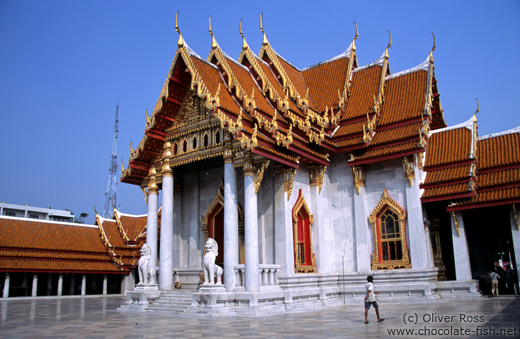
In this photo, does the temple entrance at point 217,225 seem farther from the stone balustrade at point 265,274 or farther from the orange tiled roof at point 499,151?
the orange tiled roof at point 499,151

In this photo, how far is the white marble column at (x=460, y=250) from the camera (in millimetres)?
15491

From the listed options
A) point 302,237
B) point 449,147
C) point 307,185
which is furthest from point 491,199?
point 302,237

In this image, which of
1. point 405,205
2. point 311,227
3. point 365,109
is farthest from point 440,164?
point 311,227

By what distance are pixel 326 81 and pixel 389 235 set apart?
25.2 feet

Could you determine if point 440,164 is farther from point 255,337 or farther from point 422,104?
point 255,337

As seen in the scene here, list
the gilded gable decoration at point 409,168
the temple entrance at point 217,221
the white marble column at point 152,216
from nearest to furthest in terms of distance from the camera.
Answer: the temple entrance at point 217,221, the gilded gable decoration at point 409,168, the white marble column at point 152,216

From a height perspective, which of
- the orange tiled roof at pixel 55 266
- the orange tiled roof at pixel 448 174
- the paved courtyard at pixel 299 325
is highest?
the orange tiled roof at pixel 448 174

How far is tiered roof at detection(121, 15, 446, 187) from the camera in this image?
1423 centimetres

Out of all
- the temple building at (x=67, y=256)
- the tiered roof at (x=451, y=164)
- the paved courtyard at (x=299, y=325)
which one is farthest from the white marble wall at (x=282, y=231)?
the temple building at (x=67, y=256)

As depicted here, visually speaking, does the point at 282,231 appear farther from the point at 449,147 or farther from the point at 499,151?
the point at 499,151

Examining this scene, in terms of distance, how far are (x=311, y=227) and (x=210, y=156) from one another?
162 inches

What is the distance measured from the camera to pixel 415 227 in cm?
1532

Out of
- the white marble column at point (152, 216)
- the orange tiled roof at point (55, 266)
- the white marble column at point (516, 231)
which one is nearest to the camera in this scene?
the white marble column at point (516, 231)

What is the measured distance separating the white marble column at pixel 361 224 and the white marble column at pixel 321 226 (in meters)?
0.92
